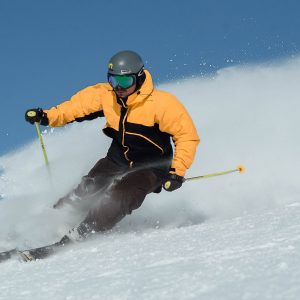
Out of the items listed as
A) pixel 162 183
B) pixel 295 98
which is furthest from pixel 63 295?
pixel 295 98

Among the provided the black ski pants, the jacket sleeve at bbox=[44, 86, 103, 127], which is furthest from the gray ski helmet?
the black ski pants

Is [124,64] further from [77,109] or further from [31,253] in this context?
[31,253]

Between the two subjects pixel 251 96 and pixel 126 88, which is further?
pixel 251 96

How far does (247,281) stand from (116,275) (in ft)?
3.09

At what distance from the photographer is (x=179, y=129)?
18.9 feet

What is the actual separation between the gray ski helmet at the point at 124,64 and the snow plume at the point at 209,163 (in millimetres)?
1572

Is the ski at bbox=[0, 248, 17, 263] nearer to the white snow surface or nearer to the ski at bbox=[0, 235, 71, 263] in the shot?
the ski at bbox=[0, 235, 71, 263]

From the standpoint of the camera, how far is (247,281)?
277cm

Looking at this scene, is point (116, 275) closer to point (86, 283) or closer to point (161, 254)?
point (86, 283)

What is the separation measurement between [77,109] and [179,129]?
120 cm

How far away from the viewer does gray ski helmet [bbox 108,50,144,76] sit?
5.68 metres

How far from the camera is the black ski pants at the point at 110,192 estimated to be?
5484mm

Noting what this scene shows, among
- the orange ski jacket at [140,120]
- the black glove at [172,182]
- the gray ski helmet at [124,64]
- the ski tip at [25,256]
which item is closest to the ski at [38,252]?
the ski tip at [25,256]

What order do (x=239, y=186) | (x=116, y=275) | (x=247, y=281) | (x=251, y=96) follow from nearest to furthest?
(x=247, y=281) → (x=116, y=275) → (x=239, y=186) → (x=251, y=96)
